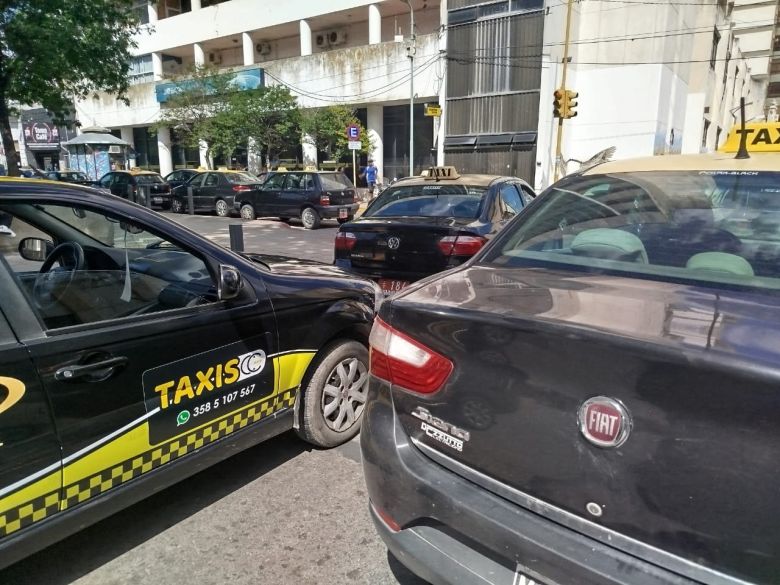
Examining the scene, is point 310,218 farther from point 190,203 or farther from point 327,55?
point 327,55

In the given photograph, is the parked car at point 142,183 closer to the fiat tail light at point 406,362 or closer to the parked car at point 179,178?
the parked car at point 179,178

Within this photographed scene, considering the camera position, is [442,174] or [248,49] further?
[248,49]

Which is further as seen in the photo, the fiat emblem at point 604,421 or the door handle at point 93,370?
the door handle at point 93,370

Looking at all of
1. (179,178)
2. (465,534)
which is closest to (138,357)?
(465,534)

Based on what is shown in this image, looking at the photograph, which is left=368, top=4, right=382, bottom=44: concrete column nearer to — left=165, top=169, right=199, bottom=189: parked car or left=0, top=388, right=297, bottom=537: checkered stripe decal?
left=165, top=169, right=199, bottom=189: parked car

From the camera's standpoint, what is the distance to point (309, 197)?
49.8 ft

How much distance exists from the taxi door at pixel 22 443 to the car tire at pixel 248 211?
→ 51.5ft

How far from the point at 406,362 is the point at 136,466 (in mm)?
1348

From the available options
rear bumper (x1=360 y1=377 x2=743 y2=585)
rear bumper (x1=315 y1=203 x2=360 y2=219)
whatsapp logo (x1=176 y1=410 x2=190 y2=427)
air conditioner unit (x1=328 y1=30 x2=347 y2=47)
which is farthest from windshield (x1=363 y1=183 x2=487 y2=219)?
air conditioner unit (x1=328 y1=30 x2=347 y2=47)

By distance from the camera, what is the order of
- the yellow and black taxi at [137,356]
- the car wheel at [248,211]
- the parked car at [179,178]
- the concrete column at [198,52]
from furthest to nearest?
the concrete column at [198,52] < the parked car at [179,178] < the car wheel at [248,211] < the yellow and black taxi at [137,356]

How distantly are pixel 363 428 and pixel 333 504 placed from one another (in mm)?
1071

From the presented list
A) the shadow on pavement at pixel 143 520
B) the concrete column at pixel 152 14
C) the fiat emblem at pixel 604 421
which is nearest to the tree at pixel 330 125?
the concrete column at pixel 152 14

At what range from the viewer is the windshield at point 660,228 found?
216cm

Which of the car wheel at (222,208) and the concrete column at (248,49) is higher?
the concrete column at (248,49)
